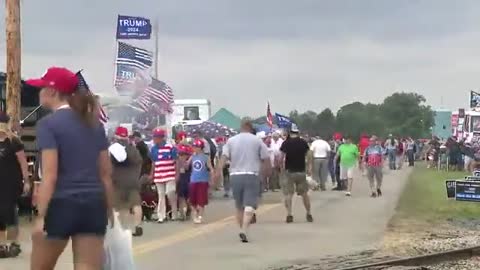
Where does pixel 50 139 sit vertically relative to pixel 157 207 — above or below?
above

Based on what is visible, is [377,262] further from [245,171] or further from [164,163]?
[164,163]

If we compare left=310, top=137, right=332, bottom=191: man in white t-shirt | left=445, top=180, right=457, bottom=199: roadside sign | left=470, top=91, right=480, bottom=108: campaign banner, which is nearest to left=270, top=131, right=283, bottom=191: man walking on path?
A: left=310, top=137, right=332, bottom=191: man in white t-shirt

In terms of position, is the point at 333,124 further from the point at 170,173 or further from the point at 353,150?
the point at 170,173

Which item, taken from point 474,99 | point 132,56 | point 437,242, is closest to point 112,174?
point 437,242

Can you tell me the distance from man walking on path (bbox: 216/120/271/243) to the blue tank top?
257cm

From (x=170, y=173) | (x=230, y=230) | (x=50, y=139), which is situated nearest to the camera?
(x=50, y=139)

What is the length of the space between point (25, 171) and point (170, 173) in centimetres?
543

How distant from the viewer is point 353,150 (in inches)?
987

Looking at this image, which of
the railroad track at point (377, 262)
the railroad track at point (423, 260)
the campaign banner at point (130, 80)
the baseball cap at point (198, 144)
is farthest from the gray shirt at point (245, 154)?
the campaign banner at point (130, 80)

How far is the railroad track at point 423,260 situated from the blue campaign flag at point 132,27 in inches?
449

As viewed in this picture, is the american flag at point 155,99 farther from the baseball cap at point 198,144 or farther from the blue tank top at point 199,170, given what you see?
the blue tank top at point 199,170

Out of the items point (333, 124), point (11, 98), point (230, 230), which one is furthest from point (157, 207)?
point (333, 124)

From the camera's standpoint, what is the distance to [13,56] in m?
17.5

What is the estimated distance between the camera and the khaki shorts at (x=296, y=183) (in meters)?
16.9
